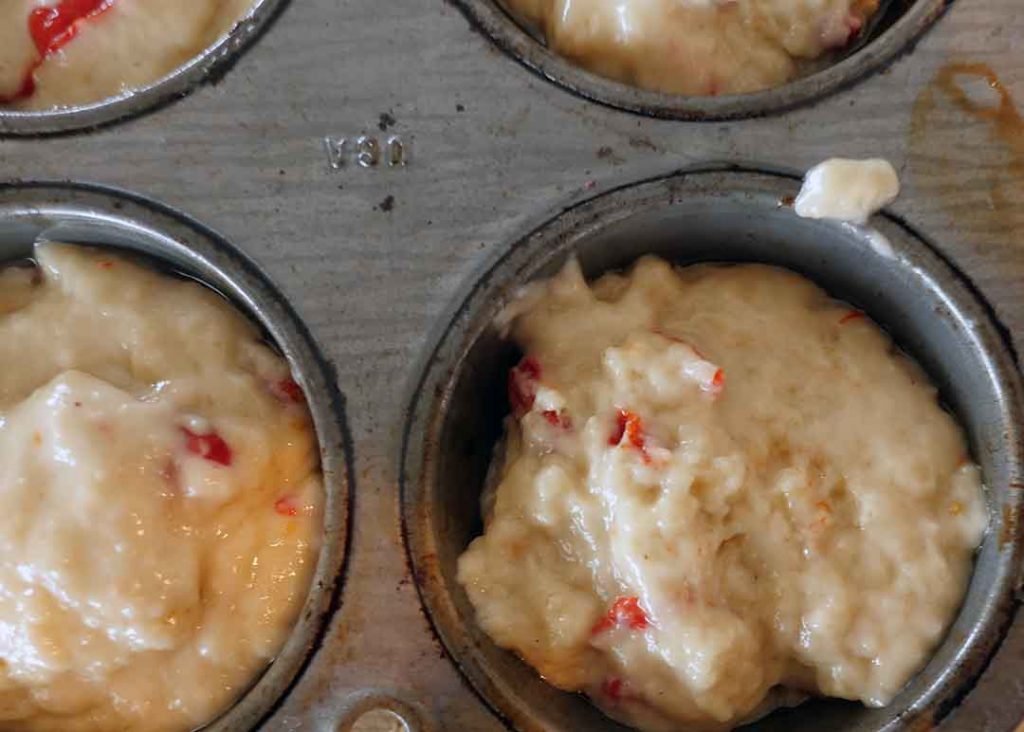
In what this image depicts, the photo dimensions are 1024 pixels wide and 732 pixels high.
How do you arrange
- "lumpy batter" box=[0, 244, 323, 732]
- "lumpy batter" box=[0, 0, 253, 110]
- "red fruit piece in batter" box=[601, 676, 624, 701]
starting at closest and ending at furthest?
"lumpy batter" box=[0, 244, 323, 732], "red fruit piece in batter" box=[601, 676, 624, 701], "lumpy batter" box=[0, 0, 253, 110]

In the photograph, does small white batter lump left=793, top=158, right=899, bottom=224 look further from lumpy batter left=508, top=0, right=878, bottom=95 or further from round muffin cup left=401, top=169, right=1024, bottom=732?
lumpy batter left=508, top=0, right=878, bottom=95

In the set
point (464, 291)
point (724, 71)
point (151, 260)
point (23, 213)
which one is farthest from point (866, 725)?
point (23, 213)

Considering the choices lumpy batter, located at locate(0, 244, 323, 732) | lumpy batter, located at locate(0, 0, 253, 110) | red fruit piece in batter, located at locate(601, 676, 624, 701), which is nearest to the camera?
lumpy batter, located at locate(0, 244, 323, 732)

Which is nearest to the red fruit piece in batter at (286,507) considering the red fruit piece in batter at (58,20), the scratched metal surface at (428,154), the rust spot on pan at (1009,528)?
the scratched metal surface at (428,154)

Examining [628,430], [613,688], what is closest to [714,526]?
[628,430]

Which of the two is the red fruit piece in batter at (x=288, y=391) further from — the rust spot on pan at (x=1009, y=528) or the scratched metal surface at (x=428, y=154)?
Result: the rust spot on pan at (x=1009, y=528)

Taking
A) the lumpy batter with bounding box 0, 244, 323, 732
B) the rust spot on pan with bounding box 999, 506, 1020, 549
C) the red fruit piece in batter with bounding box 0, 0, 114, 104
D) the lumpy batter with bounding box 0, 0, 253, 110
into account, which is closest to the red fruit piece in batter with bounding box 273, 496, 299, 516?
the lumpy batter with bounding box 0, 244, 323, 732

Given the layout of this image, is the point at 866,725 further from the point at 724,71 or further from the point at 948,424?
the point at 724,71
